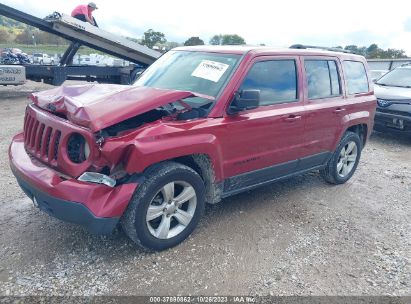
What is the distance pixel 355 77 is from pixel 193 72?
8.51 feet

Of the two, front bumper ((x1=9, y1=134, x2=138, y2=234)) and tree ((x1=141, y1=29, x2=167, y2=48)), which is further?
tree ((x1=141, y1=29, x2=167, y2=48))

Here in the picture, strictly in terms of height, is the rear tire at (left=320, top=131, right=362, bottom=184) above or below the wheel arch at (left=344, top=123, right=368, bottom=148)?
below

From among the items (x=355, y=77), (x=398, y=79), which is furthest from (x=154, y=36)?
(x=355, y=77)

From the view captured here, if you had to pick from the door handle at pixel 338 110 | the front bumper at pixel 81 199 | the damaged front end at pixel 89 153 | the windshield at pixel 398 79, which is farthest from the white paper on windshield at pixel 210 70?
the windshield at pixel 398 79

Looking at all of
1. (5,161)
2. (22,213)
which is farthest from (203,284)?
(5,161)

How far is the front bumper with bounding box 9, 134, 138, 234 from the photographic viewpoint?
9.11ft

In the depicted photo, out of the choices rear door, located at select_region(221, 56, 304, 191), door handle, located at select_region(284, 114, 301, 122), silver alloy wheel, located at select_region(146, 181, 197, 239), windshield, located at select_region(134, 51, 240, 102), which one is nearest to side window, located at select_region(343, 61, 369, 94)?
rear door, located at select_region(221, 56, 304, 191)

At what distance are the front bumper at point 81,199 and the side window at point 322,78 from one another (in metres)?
2.56

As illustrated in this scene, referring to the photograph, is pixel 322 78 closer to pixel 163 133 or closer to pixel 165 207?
pixel 163 133

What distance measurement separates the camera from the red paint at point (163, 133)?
9.25 feet

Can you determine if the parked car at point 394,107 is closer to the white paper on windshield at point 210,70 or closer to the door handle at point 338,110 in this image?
the door handle at point 338,110

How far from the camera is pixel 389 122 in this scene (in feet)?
26.3

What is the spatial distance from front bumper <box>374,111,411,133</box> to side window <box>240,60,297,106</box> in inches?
189

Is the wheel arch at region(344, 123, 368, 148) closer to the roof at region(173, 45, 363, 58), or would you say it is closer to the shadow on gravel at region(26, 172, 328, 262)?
the roof at region(173, 45, 363, 58)
